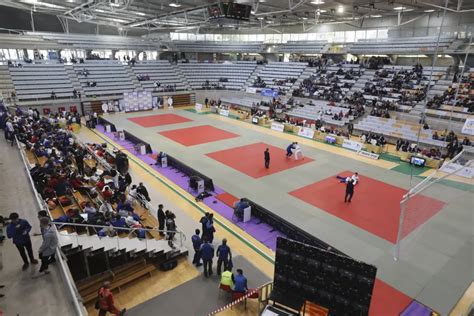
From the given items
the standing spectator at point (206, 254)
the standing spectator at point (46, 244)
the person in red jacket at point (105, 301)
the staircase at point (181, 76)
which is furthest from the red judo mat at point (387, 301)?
the staircase at point (181, 76)

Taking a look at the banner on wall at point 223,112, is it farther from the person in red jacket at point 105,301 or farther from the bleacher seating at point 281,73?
the person in red jacket at point 105,301

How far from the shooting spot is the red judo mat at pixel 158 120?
29.3 metres

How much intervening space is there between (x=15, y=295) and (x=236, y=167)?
13035mm

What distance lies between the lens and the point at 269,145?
896 inches

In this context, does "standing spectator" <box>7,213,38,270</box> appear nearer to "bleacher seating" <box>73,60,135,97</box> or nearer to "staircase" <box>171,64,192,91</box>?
"bleacher seating" <box>73,60,135,97</box>

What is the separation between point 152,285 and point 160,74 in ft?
124

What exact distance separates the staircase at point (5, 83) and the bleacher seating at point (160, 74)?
1371 centimetres

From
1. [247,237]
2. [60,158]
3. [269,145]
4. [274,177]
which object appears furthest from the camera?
[269,145]

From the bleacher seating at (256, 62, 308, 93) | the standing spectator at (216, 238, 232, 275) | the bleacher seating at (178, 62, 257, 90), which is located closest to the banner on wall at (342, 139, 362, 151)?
the standing spectator at (216, 238, 232, 275)

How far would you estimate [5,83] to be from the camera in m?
30.7

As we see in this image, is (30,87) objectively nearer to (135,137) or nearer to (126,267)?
(135,137)

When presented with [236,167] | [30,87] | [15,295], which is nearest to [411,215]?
[236,167]

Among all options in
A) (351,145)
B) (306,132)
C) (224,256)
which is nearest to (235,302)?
(224,256)

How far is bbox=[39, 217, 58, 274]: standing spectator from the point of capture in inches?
250
